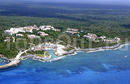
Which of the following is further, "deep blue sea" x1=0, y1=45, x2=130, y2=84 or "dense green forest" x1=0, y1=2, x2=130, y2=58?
"dense green forest" x1=0, y1=2, x2=130, y2=58

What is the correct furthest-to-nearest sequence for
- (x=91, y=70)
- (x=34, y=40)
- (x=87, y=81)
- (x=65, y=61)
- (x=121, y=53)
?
(x=34, y=40), (x=121, y=53), (x=65, y=61), (x=91, y=70), (x=87, y=81)

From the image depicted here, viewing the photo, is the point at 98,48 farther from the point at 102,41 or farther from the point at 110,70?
the point at 110,70

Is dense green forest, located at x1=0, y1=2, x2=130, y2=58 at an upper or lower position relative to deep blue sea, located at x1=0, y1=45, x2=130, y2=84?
upper

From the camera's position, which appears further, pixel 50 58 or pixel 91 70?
pixel 50 58

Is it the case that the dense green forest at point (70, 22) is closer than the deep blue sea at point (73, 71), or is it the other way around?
the deep blue sea at point (73, 71)

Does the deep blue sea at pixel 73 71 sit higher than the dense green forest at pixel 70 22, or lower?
lower

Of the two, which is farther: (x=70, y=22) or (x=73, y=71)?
(x=70, y=22)

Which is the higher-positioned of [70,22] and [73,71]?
[70,22]

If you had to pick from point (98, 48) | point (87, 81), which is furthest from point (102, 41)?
point (87, 81)
